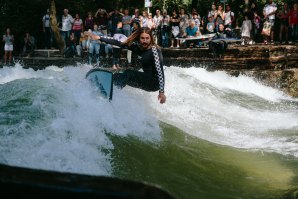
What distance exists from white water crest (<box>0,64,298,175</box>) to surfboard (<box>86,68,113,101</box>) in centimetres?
13

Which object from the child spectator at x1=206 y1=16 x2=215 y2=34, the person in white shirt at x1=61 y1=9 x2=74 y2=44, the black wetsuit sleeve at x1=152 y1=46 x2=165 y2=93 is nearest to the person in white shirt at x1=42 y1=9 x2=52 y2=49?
the person in white shirt at x1=61 y1=9 x2=74 y2=44

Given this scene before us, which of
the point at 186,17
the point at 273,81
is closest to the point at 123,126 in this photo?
the point at 273,81

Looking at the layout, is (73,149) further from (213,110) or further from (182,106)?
(213,110)

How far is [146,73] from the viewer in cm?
711

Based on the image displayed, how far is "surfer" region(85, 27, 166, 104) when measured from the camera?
676 centimetres

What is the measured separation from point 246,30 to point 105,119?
11.7m

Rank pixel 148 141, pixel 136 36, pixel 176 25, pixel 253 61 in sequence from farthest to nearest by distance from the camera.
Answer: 1. pixel 176 25
2. pixel 253 61
3. pixel 136 36
4. pixel 148 141

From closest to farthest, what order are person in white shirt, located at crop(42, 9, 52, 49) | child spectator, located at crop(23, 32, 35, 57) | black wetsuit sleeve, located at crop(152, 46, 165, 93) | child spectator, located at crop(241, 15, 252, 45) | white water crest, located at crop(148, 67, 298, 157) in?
black wetsuit sleeve, located at crop(152, 46, 165, 93) → white water crest, located at crop(148, 67, 298, 157) → child spectator, located at crop(241, 15, 252, 45) → person in white shirt, located at crop(42, 9, 52, 49) → child spectator, located at crop(23, 32, 35, 57)

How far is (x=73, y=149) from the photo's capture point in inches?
175

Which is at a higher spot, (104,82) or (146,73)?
(146,73)

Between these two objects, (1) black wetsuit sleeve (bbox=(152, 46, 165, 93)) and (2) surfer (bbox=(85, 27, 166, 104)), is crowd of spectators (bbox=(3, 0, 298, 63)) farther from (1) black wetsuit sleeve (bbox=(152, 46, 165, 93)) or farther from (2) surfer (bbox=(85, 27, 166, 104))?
(1) black wetsuit sleeve (bbox=(152, 46, 165, 93))

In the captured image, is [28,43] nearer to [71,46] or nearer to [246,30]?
[71,46]

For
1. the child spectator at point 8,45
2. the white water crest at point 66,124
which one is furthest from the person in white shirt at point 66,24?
the white water crest at point 66,124

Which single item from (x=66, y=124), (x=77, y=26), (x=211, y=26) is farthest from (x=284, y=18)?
(x=66, y=124)
